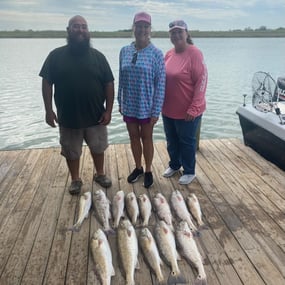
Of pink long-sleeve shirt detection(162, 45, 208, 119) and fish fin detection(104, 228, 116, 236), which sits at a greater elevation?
pink long-sleeve shirt detection(162, 45, 208, 119)

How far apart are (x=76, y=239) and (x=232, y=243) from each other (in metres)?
1.12

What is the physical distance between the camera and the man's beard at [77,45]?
2633mm

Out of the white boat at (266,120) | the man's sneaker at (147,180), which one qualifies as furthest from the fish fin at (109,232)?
the white boat at (266,120)

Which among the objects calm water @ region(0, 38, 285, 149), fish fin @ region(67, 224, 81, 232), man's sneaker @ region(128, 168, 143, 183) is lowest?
calm water @ region(0, 38, 285, 149)

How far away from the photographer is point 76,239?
235 cm

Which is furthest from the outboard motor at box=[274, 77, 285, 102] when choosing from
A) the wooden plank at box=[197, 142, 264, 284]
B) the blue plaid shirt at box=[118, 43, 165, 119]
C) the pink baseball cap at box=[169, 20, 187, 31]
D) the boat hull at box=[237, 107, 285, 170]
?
the blue plaid shirt at box=[118, 43, 165, 119]

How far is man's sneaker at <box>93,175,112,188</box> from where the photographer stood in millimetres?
3178

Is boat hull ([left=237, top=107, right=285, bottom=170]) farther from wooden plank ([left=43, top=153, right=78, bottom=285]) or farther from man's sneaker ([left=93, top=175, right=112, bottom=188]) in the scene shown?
wooden plank ([left=43, top=153, right=78, bottom=285])

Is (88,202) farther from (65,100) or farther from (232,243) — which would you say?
(232,243)

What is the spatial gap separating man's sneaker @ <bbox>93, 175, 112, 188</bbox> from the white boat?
188 centimetres

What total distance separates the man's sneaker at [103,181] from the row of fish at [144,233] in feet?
1.11

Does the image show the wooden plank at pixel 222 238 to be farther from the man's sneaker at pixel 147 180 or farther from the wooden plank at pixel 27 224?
the wooden plank at pixel 27 224

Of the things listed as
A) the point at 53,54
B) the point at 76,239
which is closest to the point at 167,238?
the point at 76,239

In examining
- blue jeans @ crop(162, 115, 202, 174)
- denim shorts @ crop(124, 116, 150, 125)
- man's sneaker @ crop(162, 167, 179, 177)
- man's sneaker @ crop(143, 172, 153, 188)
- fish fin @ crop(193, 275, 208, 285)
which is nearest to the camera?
fish fin @ crop(193, 275, 208, 285)
